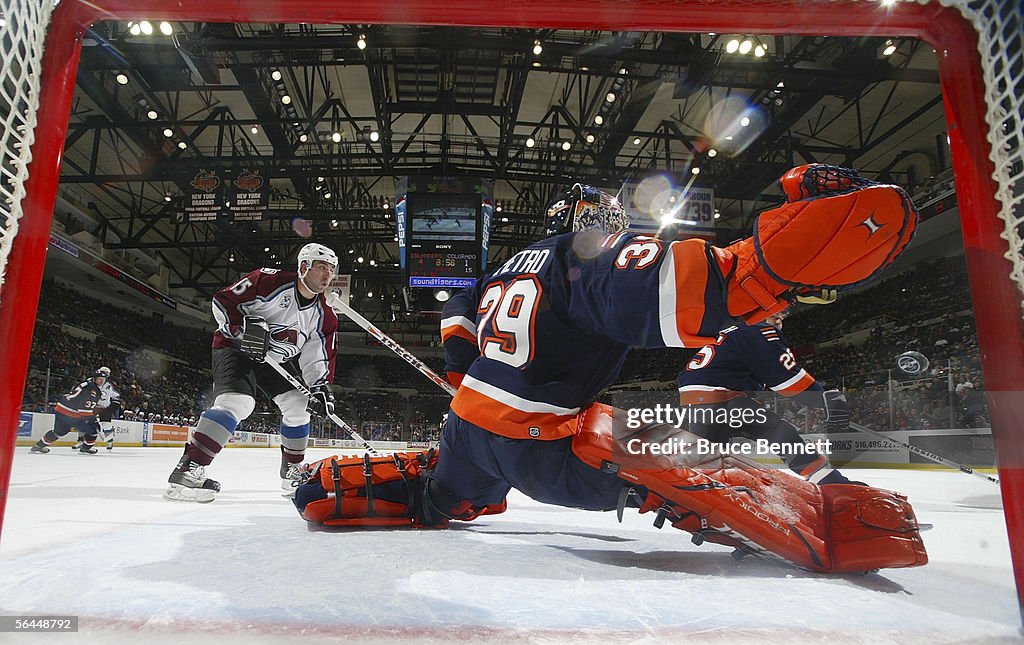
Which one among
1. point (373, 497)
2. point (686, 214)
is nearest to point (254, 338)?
point (373, 497)

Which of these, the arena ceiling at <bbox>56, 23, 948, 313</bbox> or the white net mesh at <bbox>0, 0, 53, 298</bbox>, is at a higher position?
the arena ceiling at <bbox>56, 23, 948, 313</bbox>

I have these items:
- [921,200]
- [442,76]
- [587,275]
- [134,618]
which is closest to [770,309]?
[587,275]

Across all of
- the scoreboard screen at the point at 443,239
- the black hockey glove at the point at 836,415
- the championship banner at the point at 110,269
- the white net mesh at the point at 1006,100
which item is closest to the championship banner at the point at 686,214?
the scoreboard screen at the point at 443,239

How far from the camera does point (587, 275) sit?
3.07 feet

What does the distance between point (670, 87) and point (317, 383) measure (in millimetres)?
6933

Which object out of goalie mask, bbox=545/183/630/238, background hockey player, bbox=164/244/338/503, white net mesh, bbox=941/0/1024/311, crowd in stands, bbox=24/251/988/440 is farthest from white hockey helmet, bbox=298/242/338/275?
white net mesh, bbox=941/0/1024/311

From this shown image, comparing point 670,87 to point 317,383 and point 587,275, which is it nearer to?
point 317,383

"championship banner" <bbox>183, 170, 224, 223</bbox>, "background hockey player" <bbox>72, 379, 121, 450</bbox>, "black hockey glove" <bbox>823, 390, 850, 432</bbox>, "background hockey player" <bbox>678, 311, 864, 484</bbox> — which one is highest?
"championship banner" <bbox>183, 170, 224, 223</bbox>

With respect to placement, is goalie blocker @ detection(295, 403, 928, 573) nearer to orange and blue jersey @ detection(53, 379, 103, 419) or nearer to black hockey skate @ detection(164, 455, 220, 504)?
black hockey skate @ detection(164, 455, 220, 504)

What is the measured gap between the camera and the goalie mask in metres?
1.32

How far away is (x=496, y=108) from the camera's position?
24.0 feet

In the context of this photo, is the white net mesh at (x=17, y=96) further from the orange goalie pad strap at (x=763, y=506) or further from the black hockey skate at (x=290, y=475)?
the black hockey skate at (x=290, y=475)

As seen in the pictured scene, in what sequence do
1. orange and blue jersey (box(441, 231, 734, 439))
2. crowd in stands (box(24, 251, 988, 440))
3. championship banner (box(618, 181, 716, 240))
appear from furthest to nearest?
championship banner (box(618, 181, 716, 240)) → crowd in stands (box(24, 251, 988, 440)) → orange and blue jersey (box(441, 231, 734, 439))

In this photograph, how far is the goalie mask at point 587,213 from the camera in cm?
132
